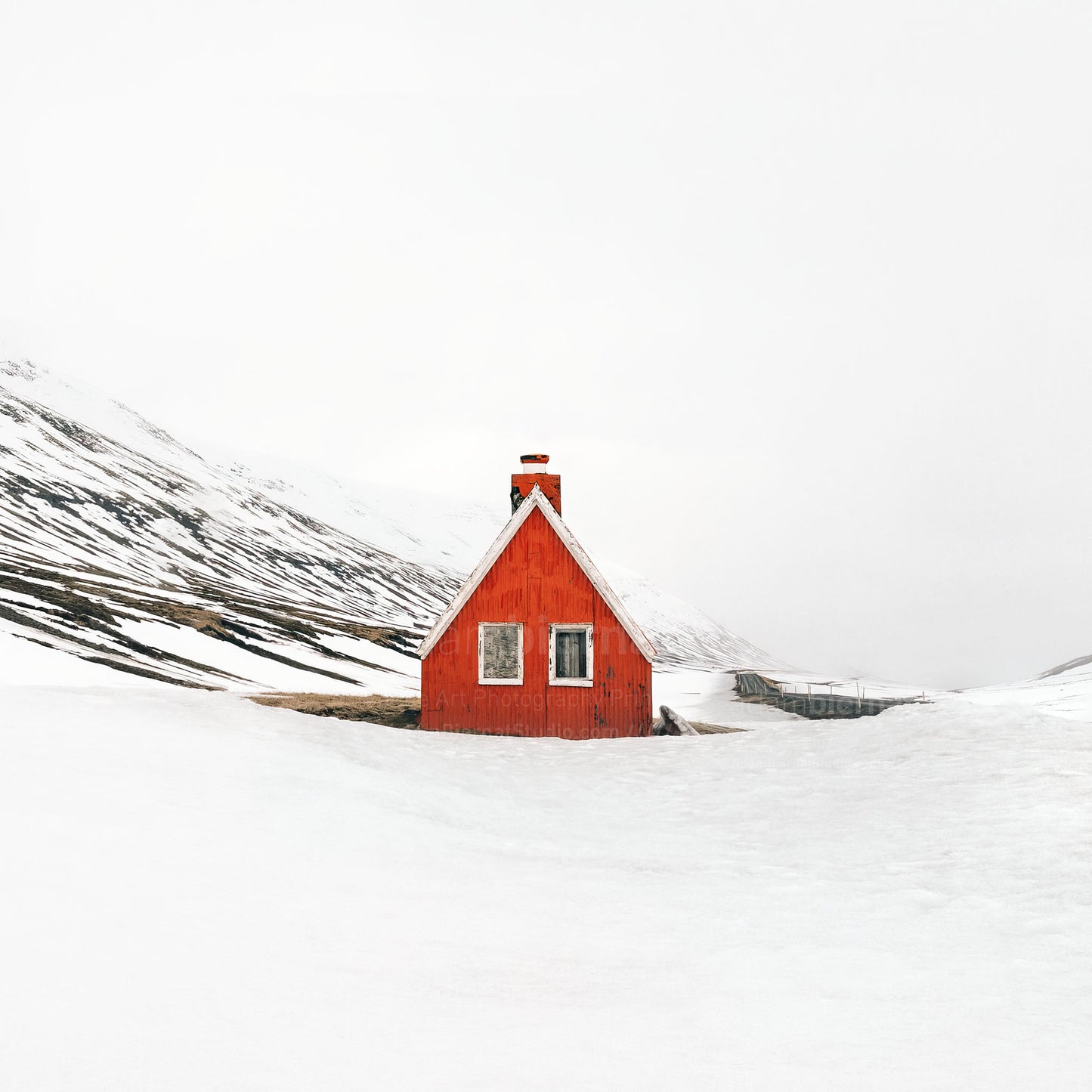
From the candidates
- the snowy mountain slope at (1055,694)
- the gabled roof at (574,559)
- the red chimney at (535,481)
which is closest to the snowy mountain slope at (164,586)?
the gabled roof at (574,559)

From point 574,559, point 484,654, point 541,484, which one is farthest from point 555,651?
point 541,484

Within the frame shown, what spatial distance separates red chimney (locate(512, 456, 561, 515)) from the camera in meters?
27.8

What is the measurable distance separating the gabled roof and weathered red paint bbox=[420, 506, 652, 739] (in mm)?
147

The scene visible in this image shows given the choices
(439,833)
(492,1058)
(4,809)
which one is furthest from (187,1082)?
(439,833)

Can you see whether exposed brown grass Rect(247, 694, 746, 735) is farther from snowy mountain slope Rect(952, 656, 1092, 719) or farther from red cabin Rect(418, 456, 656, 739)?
snowy mountain slope Rect(952, 656, 1092, 719)

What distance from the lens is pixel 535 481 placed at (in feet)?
91.5

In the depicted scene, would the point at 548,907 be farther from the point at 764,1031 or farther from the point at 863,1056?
the point at 863,1056

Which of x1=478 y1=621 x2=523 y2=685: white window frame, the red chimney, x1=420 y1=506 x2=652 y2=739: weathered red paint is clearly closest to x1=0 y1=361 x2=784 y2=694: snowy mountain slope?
x1=420 y1=506 x2=652 y2=739: weathered red paint

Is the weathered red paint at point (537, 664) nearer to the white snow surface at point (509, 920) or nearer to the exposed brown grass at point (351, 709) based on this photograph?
the exposed brown grass at point (351, 709)

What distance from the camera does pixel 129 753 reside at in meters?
12.9

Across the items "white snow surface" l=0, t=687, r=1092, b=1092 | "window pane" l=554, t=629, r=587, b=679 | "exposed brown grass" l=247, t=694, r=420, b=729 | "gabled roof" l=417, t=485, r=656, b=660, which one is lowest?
"white snow surface" l=0, t=687, r=1092, b=1092

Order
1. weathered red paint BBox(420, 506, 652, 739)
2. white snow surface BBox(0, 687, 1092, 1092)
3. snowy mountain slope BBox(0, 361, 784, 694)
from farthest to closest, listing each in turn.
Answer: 1. snowy mountain slope BBox(0, 361, 784, 694)
2. weathered red paint BBox(420, 506, 652, 739)
3. white snow surface BBox(0, 687, 1092, 1092)

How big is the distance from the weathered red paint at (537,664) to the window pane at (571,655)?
0.32m

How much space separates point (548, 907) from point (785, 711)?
69.7 metres
